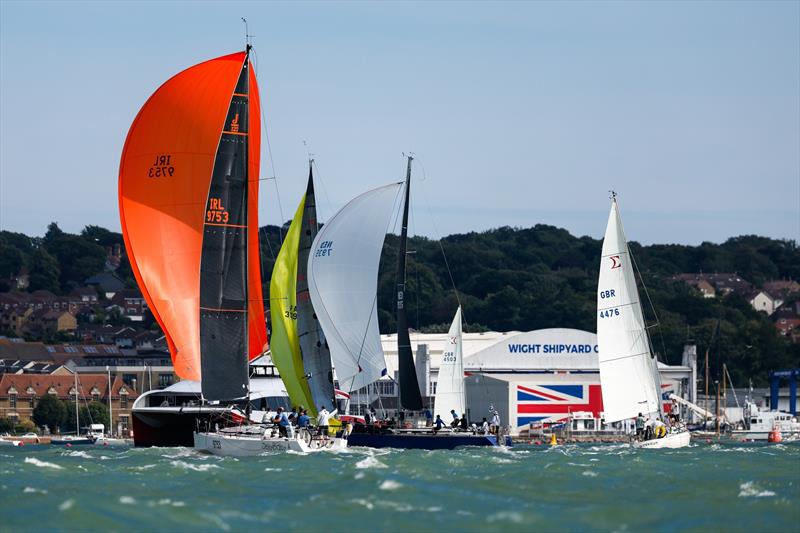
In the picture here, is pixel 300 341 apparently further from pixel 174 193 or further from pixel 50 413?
pixel 50 413

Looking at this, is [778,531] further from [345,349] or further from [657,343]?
[657,343]

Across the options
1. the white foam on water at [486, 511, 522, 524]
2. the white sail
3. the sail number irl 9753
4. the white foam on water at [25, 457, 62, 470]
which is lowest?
the white foam on water at [486, 511, 522, 524]

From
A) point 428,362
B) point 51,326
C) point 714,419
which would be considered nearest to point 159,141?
point 428,362

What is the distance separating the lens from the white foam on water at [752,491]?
87.1 ft

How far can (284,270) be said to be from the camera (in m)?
47.6

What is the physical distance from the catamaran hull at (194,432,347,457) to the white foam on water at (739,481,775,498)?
12.5 meters

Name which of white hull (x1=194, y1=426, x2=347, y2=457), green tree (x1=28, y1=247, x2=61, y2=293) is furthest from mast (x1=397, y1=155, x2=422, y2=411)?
green tree (x1=28, y1=247, x2=61, y2=293)

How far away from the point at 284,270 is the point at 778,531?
87.8 feet

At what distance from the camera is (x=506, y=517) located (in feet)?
77.3

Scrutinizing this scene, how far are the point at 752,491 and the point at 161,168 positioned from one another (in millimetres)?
20874

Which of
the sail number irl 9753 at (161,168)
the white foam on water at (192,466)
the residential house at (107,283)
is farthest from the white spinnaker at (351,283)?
the residential house at (107,283)

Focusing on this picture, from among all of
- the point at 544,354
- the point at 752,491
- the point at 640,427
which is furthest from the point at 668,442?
the point at 544,354

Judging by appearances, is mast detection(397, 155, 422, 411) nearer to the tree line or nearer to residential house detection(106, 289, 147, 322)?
the tree line

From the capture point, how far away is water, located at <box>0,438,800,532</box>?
23047 millimetres
